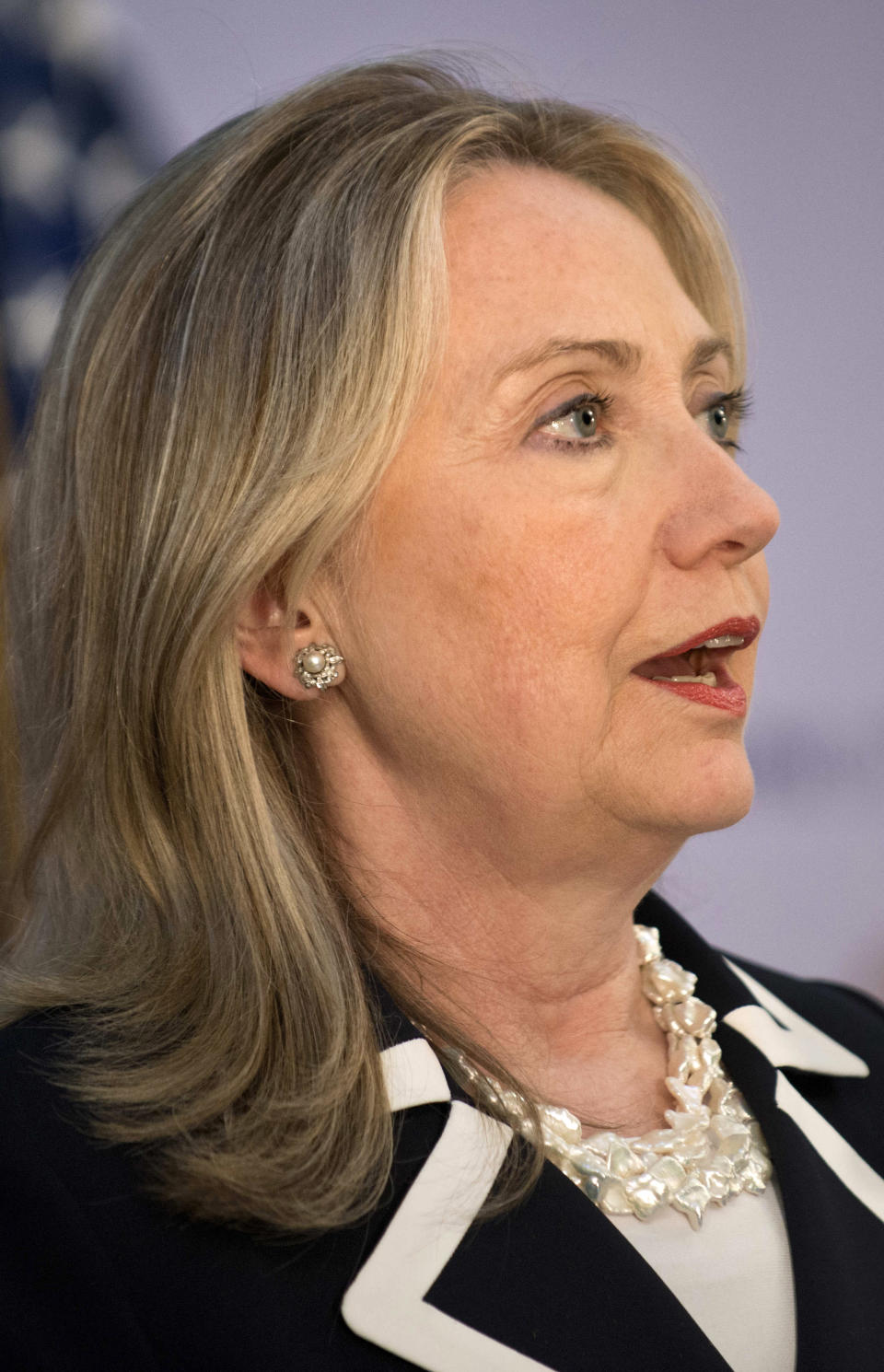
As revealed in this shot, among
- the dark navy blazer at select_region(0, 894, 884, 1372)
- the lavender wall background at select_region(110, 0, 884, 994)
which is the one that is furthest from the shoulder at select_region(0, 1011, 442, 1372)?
the lavender wall background at select_region(110, 0, 884, 994)

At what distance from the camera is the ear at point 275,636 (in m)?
1.43

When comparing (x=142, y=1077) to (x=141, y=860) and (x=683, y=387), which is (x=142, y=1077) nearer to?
(x=141, y=860)

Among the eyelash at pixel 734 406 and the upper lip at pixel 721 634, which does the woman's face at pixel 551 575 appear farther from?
the eyelash at pixel 734 406

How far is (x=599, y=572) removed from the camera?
1.32 meters

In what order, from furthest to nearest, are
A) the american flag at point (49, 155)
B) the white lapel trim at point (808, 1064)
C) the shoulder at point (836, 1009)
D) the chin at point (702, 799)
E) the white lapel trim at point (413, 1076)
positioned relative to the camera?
the american flag at point (49, 155) → the shoulder at point (836, 1009) → the white lapel trim at point (808, 1064) → the chin at point (702, 799) → the white lapel trim at point (413, 1076)

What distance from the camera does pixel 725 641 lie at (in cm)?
141

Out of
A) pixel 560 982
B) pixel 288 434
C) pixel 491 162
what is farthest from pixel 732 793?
pixel 491 162

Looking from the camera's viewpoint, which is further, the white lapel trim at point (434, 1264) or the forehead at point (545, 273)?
the forehead at point (545, 273)

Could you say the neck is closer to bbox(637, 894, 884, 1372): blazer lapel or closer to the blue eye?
bbox(637, 894, 884, 1372): blazer lapel

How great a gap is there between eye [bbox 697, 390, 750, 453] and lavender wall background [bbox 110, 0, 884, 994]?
694 millimetres

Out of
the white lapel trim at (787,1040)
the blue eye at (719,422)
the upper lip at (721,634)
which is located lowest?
the white lapel trim at (787,1040)

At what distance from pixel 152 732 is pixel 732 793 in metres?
0.62

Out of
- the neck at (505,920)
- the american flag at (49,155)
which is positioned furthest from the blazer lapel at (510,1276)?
the american flag at (49,155)

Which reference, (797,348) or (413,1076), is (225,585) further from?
(797,348)
